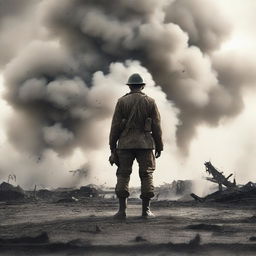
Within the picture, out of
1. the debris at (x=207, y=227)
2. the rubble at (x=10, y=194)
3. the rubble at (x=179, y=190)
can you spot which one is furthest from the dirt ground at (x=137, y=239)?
the rubble at (x=179, y=190)

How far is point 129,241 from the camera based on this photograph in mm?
3523

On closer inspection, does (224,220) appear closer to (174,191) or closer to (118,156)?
(118,156)

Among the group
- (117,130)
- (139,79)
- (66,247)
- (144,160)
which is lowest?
(66,247)

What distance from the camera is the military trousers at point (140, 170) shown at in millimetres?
5617

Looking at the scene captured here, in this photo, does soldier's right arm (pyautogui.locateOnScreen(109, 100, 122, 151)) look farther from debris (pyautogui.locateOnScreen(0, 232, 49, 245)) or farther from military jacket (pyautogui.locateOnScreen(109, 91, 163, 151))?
debris (pyautogui.locateOnScreen(0, 232, 49, 245))

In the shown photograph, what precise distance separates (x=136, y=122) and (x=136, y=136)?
0.18 metres

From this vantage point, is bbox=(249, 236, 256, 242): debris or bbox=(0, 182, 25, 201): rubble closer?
bbox=(249, 236, 256, 242): debris

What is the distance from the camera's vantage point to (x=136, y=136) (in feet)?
18.6

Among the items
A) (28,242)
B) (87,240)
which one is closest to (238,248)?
(87,240)

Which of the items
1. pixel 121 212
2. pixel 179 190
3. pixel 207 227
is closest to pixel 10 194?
pixel 179 190

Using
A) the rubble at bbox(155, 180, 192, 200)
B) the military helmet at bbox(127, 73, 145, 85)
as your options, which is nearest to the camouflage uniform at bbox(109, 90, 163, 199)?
the military helmet at bbox(127, 73, 145, 85)

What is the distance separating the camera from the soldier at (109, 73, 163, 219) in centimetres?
564

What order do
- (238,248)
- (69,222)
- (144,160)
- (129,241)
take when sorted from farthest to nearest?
1. (144,160)
2. (69,222)
3. (129,241)
4. (238,248)

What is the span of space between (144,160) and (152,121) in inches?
19.6
